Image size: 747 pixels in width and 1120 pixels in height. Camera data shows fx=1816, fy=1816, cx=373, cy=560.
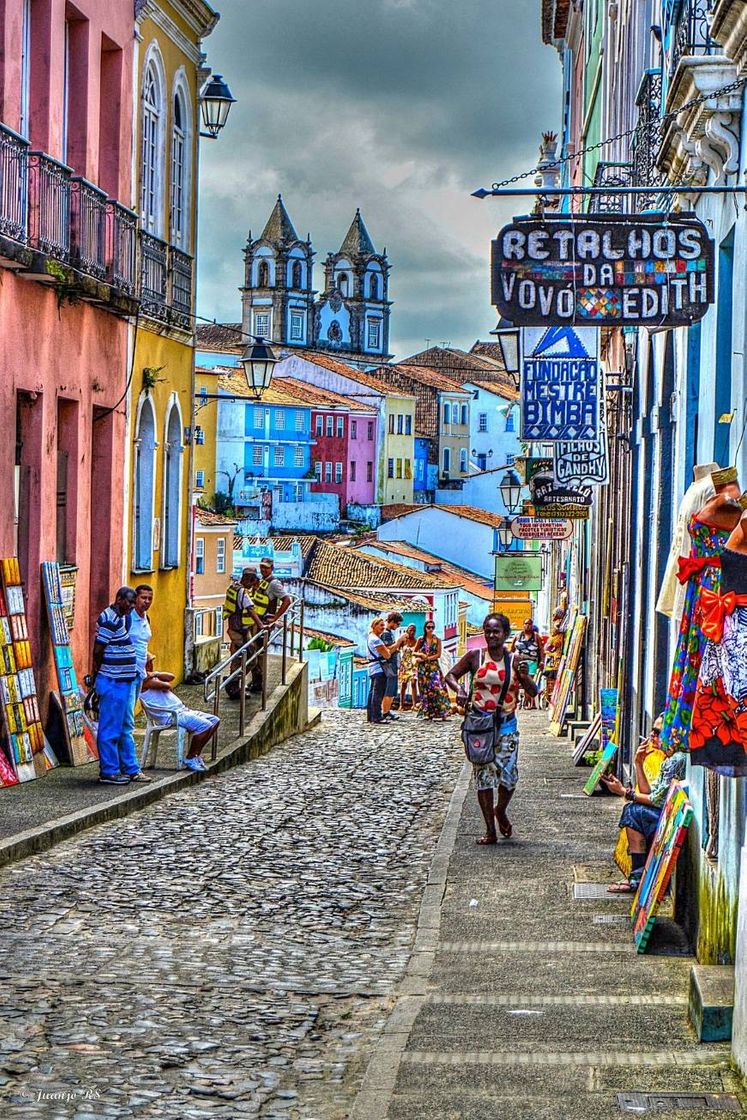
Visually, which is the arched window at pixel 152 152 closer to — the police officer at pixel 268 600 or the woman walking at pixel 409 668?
the police officer at pixel 268 600

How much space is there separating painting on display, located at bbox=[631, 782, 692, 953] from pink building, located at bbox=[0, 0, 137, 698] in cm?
767

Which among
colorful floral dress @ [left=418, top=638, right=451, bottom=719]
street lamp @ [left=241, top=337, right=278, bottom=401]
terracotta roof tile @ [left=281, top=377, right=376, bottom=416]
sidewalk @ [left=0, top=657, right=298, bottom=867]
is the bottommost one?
colorful floral dress @ [left=418, top=638, right=451, bottom=719]

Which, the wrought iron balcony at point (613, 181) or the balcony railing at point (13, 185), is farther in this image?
the balcony railing at point (13, 185)

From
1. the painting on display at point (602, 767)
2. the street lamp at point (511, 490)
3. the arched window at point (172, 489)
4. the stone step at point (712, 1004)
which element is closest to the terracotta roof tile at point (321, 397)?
the street lamp at point (511, 490)

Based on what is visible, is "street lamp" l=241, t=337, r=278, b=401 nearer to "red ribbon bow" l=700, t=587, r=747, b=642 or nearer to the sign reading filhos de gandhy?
the sign reading filhos de gandhy

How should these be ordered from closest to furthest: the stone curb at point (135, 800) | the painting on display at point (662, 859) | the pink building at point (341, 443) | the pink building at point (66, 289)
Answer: the painting on display at point (662, 859) < the stone curb at point (135, 800) < the pink building at point (66, 289) < the pink building at point (341, 443)

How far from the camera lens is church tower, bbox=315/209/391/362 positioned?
173 meters

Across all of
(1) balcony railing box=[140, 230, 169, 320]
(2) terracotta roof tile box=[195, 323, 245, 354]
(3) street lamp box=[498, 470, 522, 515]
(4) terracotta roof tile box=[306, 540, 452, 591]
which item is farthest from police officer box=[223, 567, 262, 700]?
(2) terracotta roof tile box=[195, 323, 245, 354]

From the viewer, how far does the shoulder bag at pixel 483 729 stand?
12.8 m

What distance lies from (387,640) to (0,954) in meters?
16.1

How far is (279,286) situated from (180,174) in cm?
14623

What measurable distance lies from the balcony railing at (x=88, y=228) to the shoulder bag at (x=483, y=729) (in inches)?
255

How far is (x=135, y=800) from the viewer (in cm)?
1450

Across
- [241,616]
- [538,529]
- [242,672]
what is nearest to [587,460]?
[242,672]
